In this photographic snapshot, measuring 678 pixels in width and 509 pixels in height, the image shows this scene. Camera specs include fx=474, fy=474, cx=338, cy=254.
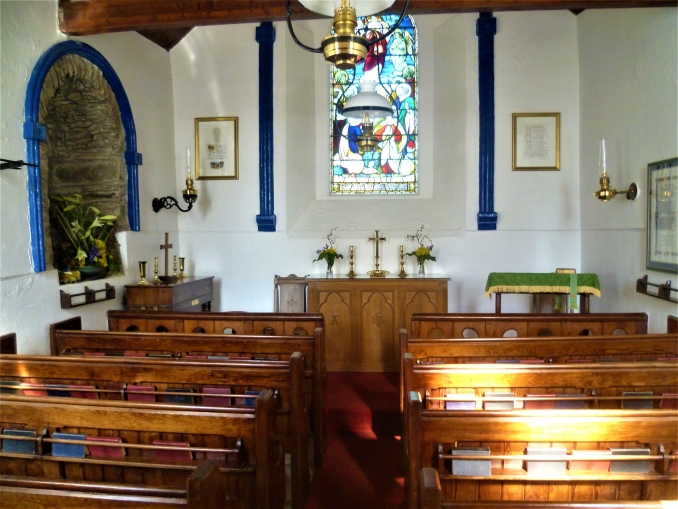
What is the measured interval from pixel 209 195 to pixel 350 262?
1.86 meters

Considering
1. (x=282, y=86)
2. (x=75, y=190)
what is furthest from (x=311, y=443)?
(x=282, y=86)

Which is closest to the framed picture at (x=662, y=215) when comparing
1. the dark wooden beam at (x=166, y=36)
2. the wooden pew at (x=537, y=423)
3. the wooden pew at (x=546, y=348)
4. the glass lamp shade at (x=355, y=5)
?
the wooden pew at (x=546, y=348)

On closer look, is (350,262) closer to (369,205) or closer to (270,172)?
(369,205)

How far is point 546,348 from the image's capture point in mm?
2682

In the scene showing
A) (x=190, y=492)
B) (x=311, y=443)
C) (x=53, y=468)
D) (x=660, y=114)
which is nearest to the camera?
(x=190, y=492)

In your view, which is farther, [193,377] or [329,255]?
[329,255]

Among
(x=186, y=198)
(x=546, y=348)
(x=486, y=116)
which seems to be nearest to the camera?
(x=546, y=348)

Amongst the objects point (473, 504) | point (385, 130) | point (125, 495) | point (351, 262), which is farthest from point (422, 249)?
point (125, 495)

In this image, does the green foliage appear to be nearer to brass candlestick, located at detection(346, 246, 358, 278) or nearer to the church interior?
the church interior

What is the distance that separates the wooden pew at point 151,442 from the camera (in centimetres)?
166

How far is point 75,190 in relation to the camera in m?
4.41

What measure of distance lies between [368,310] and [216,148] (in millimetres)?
2634

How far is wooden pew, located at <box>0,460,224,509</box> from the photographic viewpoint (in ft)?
3.57

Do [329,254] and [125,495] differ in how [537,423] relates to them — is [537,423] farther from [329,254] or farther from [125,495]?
[329,254]
